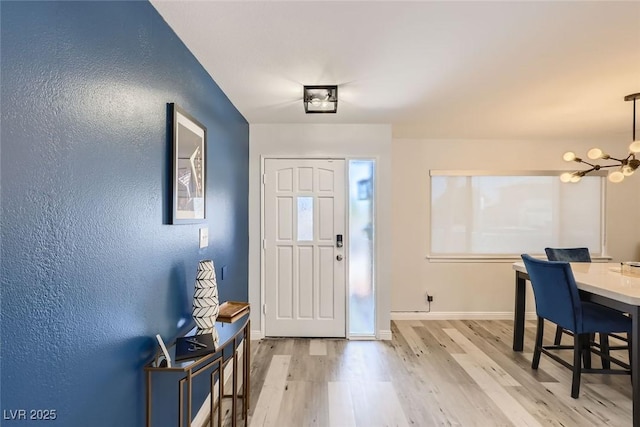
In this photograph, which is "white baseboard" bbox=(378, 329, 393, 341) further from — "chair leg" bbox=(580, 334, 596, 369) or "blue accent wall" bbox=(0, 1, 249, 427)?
"blue accent wall" bbox=(0, 1, 249, 427)

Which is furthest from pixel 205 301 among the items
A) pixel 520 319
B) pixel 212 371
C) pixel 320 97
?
pixel 520 319

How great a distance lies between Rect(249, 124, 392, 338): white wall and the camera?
3.55m

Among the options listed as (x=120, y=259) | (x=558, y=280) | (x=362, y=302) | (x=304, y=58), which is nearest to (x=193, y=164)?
(x=120, y=259)

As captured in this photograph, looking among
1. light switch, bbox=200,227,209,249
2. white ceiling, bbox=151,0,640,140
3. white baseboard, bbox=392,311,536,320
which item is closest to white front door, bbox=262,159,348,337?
white ceiling, bbox=151,0,640,140

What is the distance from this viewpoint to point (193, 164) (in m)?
1.90

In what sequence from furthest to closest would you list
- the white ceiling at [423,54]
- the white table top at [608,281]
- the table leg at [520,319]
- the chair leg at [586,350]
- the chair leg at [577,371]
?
1. the table leg at [520,319]
2. the chair leg at [586,350]
3. the chair leg at [577,371]
4. the white table top at [608,281]
5. the white ceiling at [423,54]

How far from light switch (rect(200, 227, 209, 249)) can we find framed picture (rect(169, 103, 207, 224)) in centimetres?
11

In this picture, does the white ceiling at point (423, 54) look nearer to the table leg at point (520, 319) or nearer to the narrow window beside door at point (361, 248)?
the narrow window beside door at point (361, 248)

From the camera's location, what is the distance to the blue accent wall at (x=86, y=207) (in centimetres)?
81

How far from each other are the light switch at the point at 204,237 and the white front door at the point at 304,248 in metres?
1.40

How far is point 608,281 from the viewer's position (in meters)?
2.55

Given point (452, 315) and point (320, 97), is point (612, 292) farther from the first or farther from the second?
point (320, 97)

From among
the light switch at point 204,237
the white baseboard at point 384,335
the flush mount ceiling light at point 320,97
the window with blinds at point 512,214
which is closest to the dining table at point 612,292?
the window with blinds at point 512,214

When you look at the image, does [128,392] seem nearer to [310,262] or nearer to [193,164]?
[193,164]
